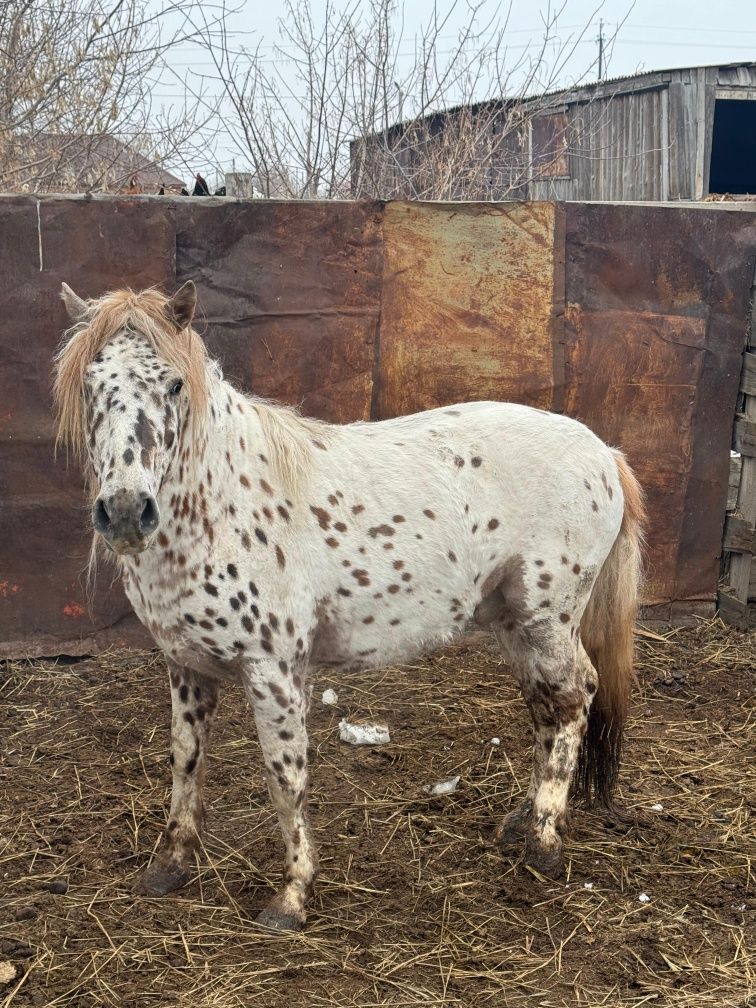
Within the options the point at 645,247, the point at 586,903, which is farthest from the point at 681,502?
the point at 586,903

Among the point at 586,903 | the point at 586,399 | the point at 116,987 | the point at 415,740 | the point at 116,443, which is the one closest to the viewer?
the point at 116,443

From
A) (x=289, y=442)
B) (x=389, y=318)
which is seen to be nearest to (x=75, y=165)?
(x=389, y=318)

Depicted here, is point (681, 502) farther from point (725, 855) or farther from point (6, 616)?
point (6, 616)

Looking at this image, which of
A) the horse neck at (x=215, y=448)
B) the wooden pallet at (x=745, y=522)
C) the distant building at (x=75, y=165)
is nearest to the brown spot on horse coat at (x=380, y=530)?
the horse neck at (x=215, y=448)

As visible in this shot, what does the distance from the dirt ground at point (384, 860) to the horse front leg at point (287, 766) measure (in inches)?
3.6

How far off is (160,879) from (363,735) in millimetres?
1285

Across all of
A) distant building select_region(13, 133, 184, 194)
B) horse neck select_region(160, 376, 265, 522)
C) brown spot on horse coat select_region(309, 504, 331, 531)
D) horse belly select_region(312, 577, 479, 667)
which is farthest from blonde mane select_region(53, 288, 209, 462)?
distant building select_region(13, 133, 184, 194)

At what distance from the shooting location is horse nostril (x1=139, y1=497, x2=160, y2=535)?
2410 millimetres

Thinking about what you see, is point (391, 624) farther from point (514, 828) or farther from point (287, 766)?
point (514, 828)

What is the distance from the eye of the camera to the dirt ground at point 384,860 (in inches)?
106

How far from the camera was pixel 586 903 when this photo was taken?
3094mm

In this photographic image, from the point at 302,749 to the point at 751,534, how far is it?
11.3ft

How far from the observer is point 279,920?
292cm

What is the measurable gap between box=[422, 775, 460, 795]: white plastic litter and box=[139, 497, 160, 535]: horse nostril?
1958mm
